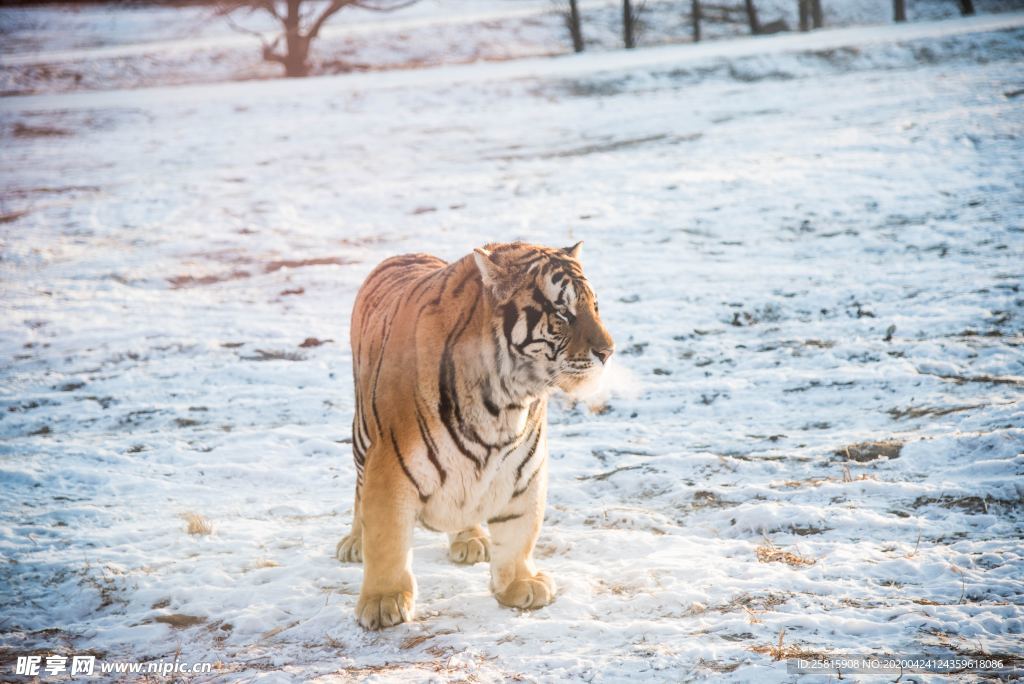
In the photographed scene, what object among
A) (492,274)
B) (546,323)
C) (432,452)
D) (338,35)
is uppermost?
(338,35)

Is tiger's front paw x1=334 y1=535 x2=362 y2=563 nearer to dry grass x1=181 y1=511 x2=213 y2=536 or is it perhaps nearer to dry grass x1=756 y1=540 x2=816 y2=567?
dry grass x1=181 y1=511 x2=213 y2=536

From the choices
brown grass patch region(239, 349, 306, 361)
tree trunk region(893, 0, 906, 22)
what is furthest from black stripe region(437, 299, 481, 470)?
tree trunk region(893, 0, 906, 22)

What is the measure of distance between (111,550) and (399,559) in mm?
2003

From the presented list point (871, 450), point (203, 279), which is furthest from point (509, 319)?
point (203, 279)

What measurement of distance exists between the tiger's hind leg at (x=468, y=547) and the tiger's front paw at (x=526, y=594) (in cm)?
64

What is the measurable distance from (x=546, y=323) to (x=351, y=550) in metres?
1.78

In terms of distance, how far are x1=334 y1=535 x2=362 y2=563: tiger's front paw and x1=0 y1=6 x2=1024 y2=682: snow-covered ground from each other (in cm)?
8

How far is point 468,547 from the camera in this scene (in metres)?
4.78

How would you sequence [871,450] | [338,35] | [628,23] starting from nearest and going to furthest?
[871,450] → [628,23] → [338,35]

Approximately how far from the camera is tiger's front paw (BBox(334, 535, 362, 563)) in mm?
4730

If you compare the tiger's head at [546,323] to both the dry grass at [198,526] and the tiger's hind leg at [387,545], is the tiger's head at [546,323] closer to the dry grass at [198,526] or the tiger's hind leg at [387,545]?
the tiger's hind leg at [387,545]

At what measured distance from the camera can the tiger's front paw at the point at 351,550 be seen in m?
4.73

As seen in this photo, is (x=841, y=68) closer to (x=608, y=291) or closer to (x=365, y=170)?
(x=365, y=170)

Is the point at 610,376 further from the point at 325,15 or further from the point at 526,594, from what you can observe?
the point at 325,15
